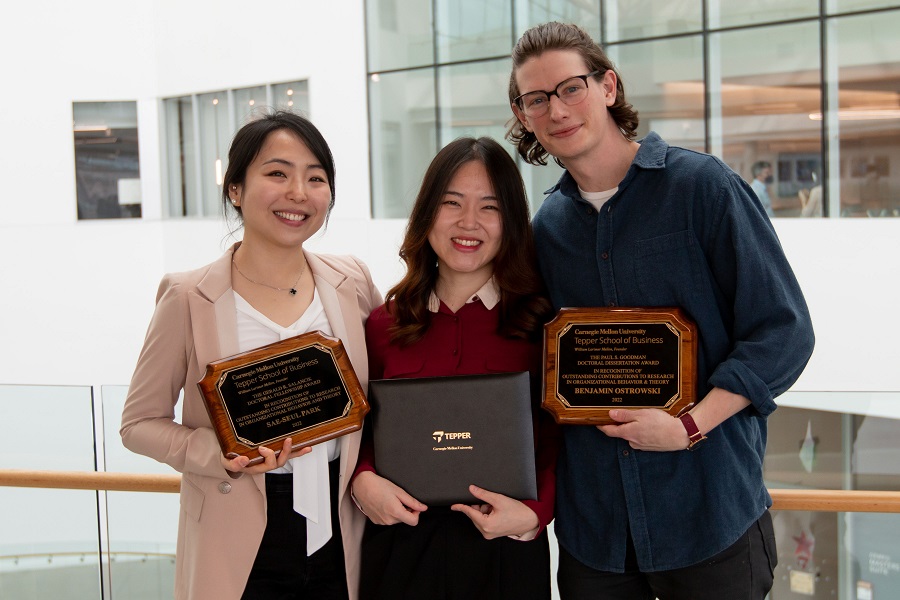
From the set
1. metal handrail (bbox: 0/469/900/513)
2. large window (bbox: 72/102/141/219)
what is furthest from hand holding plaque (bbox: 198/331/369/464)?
large window (bbox: 72/102/141/219)

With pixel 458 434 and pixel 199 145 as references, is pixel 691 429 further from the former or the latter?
pixel 199 145

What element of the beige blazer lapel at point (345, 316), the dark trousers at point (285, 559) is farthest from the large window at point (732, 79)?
the dark trousers at point (285, 559)

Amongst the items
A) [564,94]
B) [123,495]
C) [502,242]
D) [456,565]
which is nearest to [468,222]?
[502,242]

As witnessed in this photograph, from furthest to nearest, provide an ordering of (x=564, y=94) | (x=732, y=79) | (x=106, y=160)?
(x=106, y=160) < (x=732, y=79) < (x=564, y=94)

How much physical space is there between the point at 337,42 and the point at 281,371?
14.0 metres

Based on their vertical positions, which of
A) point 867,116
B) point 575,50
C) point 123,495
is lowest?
point 123,495

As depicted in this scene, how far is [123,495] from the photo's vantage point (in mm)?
4031

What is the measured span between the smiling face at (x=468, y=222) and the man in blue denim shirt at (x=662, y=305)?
0.21 metres

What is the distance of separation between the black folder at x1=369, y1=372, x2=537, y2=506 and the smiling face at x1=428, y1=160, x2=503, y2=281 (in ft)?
1.27

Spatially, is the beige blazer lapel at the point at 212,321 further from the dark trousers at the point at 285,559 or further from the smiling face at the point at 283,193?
the dark trousers at the point at 285,559

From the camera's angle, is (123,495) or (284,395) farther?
(123,495)

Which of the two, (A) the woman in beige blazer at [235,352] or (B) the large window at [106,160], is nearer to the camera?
(A) the woman in beige blazer at [235,352]

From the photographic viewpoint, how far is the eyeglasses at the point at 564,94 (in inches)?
95.6

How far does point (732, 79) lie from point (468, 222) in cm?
1125
